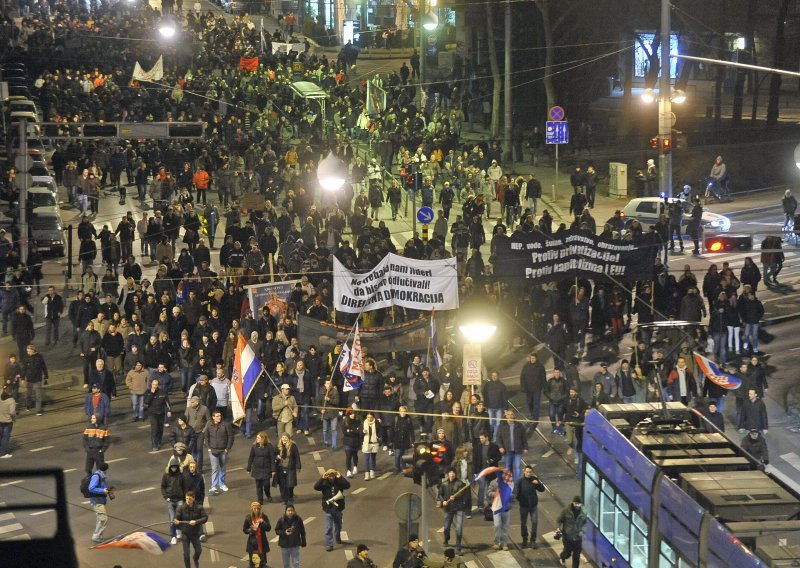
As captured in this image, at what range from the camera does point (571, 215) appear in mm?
43188

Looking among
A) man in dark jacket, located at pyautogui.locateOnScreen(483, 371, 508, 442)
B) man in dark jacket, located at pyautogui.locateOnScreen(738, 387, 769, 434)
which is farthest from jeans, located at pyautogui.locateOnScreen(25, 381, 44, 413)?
man in dark jacket, located at pyautogui.locateOnScreen(738, 387, 769, 434)

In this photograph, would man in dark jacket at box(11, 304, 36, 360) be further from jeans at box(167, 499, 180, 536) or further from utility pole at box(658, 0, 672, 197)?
utility pole at box(658, 0, 672, 197)

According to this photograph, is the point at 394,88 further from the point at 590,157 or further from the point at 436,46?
the point at 436,46

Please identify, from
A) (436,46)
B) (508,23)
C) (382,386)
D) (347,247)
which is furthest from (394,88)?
(382,386)

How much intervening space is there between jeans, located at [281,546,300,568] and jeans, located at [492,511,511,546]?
10.3ft

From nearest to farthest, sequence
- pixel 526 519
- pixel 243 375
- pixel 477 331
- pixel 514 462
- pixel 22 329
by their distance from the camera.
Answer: pixel 526 519
pixel 514 462
pixel 477 331
pixel 243 375
pixel 22 329

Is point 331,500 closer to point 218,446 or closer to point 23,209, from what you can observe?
point 218,446

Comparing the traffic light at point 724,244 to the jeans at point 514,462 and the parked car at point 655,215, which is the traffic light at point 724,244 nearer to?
the jeans at point 514,462

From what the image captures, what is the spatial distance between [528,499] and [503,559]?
1.01 metres

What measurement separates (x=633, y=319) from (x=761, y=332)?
2.76m

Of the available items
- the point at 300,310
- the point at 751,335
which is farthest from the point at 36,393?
the point at 751,335

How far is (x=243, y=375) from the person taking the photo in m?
25.2

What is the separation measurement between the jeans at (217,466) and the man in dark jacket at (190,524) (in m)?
3.07

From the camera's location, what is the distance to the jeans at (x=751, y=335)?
29.4 m
